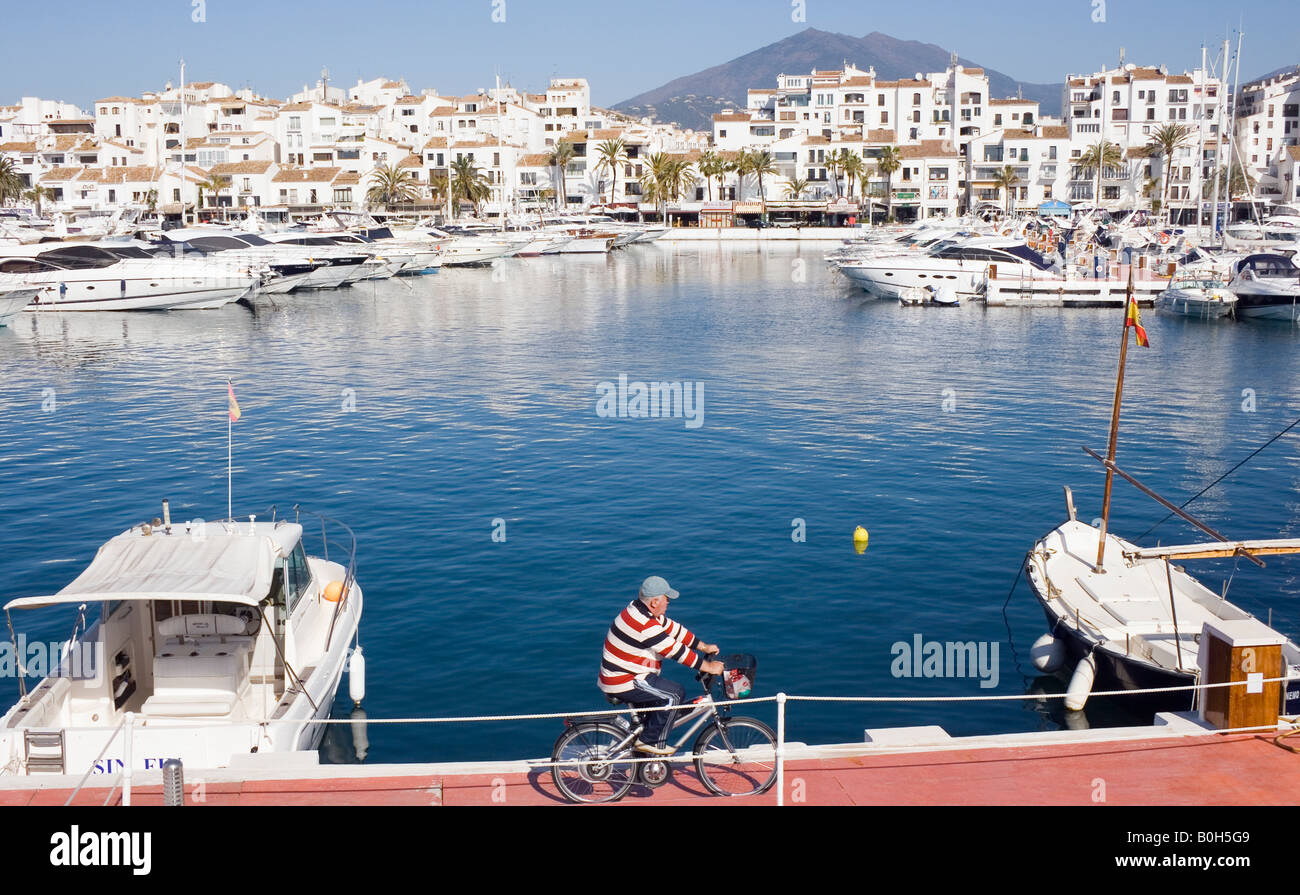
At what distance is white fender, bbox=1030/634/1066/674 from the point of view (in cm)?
1683

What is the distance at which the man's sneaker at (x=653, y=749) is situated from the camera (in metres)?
10.2

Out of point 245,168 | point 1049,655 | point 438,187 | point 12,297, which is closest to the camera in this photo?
point 1049,655

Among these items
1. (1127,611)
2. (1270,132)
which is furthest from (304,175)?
(1127,611)

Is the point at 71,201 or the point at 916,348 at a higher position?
the point at 71,201

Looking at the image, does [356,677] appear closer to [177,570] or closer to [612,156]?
[177,570]

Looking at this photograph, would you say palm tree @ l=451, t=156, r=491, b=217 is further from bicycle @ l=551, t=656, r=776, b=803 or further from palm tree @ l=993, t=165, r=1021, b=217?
bicycle @ l=551, t=656, r=776, b=803

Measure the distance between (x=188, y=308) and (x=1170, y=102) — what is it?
108855 mm

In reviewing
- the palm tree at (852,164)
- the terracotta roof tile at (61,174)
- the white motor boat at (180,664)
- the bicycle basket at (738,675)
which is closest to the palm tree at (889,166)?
the palm tree at (852,164)

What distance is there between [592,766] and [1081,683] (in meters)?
8.01

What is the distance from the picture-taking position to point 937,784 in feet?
34.1

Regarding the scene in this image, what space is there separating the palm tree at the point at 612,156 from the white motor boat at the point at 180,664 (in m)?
126

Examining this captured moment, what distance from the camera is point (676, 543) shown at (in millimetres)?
22734
